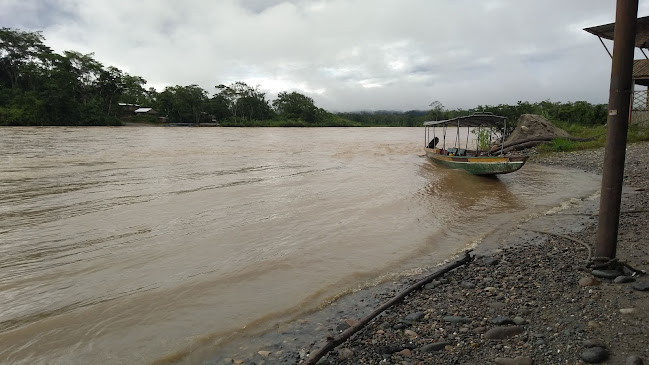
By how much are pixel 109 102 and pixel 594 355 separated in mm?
81310

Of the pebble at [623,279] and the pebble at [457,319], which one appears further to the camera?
the pebble at [623,279]

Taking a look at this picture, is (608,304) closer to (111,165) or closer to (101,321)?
(101,321)

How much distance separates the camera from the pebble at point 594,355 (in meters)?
3.10

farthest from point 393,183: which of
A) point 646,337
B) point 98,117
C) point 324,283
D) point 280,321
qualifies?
point 98,117

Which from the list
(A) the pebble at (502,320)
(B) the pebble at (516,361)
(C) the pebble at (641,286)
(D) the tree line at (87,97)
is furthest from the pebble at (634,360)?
(D) the tree line at (87,97)

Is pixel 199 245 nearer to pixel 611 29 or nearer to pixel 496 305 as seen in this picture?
pixel 496 305

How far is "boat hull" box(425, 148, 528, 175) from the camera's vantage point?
15.1 metres

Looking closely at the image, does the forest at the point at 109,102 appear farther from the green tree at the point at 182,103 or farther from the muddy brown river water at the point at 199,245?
the muddy brown river water at the point at 199,245

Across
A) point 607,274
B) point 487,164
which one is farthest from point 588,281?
point 487,164

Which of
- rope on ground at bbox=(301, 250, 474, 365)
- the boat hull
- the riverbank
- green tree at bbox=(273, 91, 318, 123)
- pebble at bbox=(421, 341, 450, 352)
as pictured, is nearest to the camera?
the riverbank

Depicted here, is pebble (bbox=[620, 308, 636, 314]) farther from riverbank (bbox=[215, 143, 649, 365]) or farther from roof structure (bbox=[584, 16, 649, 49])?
roof structure (bbox=[584, 16, 649, 49])

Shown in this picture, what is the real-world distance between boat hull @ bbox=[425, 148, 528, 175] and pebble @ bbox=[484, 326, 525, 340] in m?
12.4

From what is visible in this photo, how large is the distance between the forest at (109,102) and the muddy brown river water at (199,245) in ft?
85.6

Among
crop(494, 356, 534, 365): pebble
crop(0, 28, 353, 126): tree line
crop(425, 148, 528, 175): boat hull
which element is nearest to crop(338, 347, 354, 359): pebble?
crop(494, 356, 534, 365): pebble
